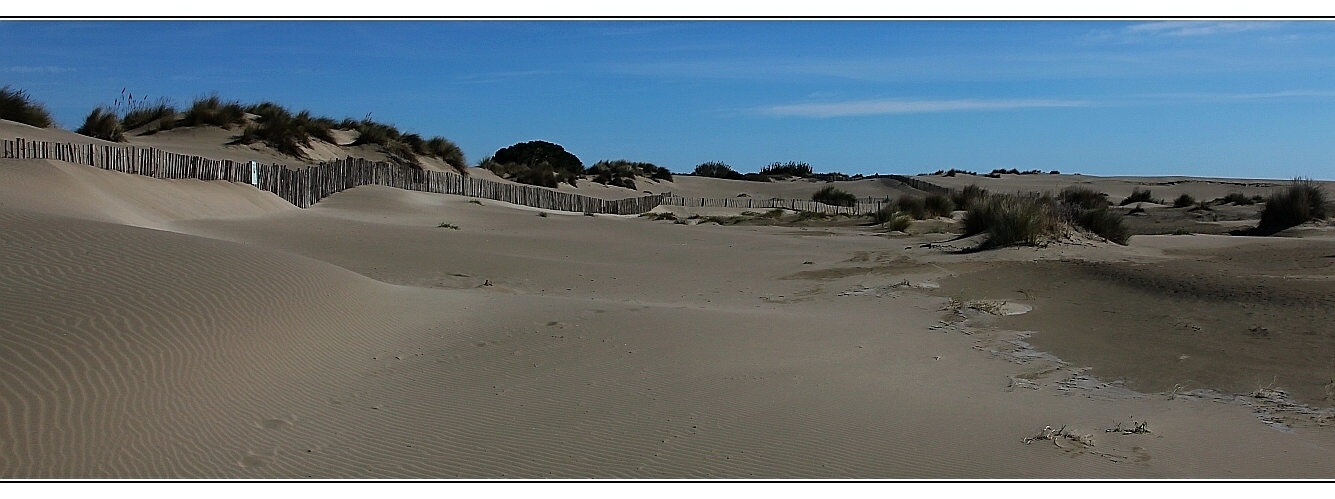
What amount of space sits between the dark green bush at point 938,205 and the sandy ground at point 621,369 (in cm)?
1437

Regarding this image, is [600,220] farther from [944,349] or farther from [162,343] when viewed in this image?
[162,343]

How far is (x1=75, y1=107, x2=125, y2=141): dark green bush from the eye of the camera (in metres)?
26.9

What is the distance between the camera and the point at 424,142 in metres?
37.7

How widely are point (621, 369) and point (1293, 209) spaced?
56.5ft

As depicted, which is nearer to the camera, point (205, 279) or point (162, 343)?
point (162, 343)

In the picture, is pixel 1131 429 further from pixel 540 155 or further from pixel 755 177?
pixel 755 177

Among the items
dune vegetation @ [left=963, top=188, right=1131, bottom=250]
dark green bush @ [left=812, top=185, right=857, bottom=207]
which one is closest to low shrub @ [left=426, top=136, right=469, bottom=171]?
dark green bush @ [left=812, top=185, right=857, bottom=207]

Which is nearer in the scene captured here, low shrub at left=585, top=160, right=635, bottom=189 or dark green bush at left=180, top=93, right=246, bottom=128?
dark green bush at left=180, top=93, right=246, bottom=128

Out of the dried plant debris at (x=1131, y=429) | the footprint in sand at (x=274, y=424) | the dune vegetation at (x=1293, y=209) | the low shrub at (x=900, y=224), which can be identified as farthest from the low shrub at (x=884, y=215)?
the footprint in sand at (x=274, y=424)

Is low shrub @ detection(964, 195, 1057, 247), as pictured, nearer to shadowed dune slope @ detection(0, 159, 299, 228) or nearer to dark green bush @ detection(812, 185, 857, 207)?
shadowed dune slope @ detection(0, 159, 299, 228)

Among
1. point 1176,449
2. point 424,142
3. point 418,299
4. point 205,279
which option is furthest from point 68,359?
point 424,142

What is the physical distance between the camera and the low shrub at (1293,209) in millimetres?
18938

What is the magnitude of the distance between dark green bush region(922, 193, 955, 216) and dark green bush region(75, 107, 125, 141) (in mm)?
20884

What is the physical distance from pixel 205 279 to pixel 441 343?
5.41 ft
